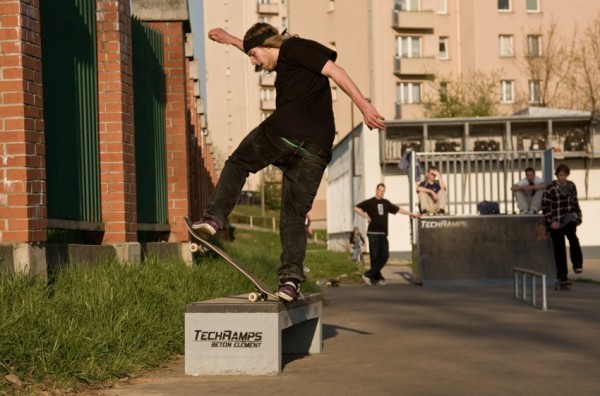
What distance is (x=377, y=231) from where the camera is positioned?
23.4 m

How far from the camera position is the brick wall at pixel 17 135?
338 inches

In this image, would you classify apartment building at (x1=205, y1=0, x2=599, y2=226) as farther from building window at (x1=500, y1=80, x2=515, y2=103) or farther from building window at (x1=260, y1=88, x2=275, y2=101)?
building window at (x1=260, y1=88, x2=275, y2=101)

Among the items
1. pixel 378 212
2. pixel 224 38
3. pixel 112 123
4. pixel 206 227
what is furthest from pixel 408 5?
pixel 206 227

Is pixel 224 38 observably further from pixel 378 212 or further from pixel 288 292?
pixel 378 212

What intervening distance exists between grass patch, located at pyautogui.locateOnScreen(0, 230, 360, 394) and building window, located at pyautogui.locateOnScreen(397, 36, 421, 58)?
6844 cm

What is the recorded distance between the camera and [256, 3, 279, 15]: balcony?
371ft

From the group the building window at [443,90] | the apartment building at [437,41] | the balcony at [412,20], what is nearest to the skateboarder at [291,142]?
the building window at [443,90]

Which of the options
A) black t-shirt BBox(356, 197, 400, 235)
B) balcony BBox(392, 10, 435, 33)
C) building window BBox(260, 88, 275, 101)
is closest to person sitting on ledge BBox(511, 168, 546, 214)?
black t-shirt BBox(356, 197, 400, 235)

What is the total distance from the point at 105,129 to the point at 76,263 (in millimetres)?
2461

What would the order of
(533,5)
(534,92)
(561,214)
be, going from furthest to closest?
(533,5), (534,92), (561,214)

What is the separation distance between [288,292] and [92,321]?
1.31 metres

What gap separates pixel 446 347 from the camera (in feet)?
31.1

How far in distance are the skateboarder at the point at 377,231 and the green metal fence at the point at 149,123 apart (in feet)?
26.7

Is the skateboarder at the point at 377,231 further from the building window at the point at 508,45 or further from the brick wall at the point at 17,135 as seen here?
the building window at the point at 508,45
